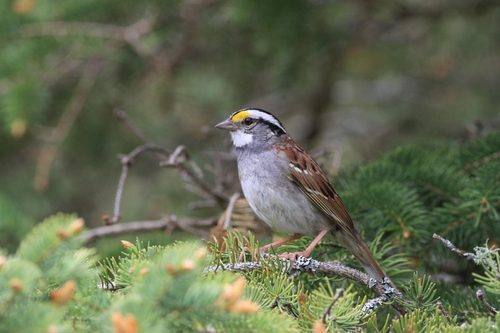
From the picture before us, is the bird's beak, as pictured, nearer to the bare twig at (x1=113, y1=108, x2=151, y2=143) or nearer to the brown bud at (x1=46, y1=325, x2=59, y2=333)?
the bare twig at (x1=113, y1=108, x2=151, y2=143)

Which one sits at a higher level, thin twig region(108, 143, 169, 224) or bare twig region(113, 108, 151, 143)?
bare twig region(113, 108, 151, 143)

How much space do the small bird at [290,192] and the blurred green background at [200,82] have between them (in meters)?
0.45

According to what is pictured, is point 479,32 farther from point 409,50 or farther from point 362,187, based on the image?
point 362,187

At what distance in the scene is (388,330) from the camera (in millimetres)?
2145

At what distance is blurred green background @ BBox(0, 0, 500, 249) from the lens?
4.01m

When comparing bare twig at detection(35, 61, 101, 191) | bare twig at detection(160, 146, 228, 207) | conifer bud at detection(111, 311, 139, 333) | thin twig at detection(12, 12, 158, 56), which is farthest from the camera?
bare twig at detection(35, 61, 101, 191)

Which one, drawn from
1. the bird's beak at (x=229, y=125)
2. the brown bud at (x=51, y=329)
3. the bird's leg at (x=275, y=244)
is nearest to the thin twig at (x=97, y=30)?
the bird's beak at (x=229, y=125)

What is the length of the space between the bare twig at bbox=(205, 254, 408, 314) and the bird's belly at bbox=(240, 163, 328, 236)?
0.92 metres

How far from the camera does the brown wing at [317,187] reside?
341 centimetres

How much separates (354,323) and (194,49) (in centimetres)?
423

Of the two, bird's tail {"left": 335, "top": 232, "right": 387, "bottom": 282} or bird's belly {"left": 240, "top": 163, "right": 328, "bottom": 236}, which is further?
bird's belly {"left": 240, "top": 163, "right": 328, "bottom": 236}

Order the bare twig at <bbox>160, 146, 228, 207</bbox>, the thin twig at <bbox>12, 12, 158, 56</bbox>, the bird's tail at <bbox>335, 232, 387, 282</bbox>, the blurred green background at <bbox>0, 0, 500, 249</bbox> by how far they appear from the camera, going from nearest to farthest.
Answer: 1. the bird's tail at <bbox>335, 232, 387, 282</bbox>
2. the bare twig at <bbox>160, 146, 228, 207</bbox>
3. the thin twig at <bbox>12, 12, 158, 56</bbox>
4. the blurred green background at <bbox>0, 0, 500, 249</bbox>

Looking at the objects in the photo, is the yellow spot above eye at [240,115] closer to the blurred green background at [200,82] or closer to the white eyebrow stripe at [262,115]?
the white eyebrow stripe at [262,115]

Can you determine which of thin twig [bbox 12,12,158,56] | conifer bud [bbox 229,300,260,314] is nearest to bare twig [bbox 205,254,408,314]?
conifer bud [bbox 229,300,260,314]
